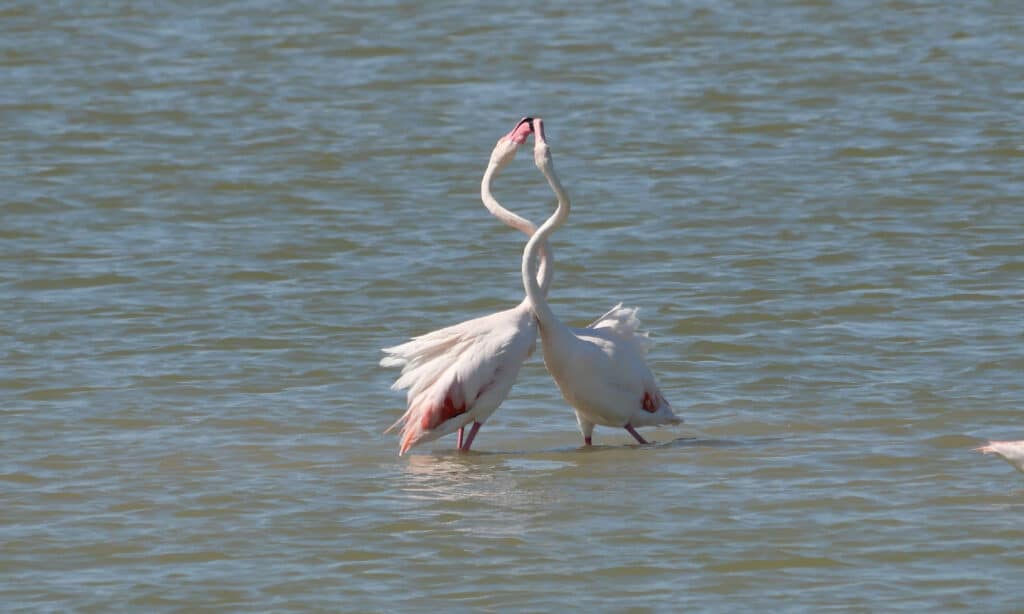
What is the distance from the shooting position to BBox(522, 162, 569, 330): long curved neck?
10297 mm

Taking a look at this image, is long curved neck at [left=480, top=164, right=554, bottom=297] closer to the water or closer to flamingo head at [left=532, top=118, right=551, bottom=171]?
flamingo head at [left=532, top=118, right=551, bottom=171]

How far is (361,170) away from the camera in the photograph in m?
18.4

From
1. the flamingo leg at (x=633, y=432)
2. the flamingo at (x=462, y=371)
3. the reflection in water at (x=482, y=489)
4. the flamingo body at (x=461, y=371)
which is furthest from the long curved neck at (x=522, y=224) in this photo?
the reflection in water at (x=482, y=489)

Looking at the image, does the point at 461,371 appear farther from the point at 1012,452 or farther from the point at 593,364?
the point at 1012,452

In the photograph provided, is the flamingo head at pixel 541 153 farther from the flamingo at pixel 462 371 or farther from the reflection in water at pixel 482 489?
the reflection in water at pixel 482 489

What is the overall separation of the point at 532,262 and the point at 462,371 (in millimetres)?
652

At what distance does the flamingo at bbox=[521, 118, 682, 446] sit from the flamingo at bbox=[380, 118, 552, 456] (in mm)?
116

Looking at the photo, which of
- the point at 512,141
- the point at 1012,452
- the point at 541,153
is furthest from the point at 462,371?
the point at 1012,452

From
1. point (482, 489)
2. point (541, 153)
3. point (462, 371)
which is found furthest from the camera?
point (541, 153)

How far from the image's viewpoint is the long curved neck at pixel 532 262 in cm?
1030

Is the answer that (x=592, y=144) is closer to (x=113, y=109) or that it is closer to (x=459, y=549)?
(x=113, y=109)

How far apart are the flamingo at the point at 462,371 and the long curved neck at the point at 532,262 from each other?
0.26 feet

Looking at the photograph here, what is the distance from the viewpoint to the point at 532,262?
34.0 ft

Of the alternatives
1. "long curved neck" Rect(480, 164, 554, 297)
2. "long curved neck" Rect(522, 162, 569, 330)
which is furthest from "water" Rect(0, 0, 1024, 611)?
"long curved neck" Rect(480, 164, 554, 297)
